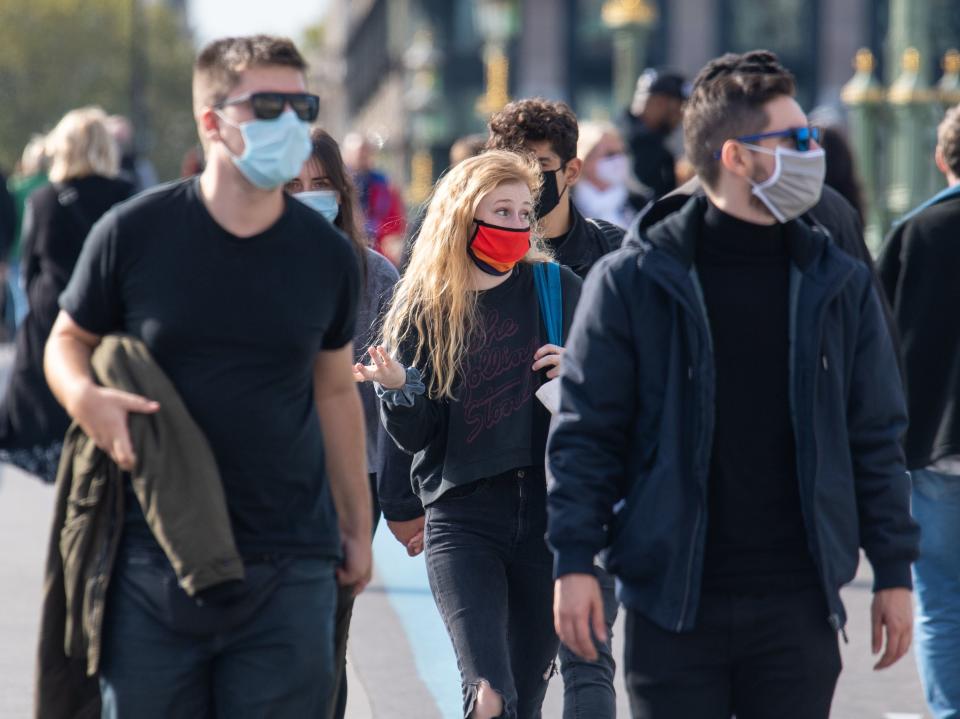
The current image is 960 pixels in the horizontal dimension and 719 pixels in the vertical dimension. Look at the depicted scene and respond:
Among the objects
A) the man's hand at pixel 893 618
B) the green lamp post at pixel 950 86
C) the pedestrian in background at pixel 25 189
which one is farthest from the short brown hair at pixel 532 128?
the green lamp post at pixel 950 86

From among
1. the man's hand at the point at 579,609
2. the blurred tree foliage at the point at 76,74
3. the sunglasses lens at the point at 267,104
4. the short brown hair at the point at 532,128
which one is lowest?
the blurred tree foliage at the point at 76,74

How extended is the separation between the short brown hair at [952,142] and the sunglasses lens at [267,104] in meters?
2.87

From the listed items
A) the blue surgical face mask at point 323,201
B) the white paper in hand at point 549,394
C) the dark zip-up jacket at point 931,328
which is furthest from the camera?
the dark zip-up jacket at point 931,328

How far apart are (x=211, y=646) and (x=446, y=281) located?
1660 mm

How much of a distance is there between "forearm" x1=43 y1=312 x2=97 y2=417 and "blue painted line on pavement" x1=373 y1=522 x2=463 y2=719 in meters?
3.01

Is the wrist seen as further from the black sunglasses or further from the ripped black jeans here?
the ripped black jeans

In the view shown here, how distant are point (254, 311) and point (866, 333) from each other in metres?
1.23

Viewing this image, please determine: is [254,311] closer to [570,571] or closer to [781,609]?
[570,571]

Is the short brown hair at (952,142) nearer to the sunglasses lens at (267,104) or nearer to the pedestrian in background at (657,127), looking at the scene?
the sunglasses lens at (267,104)

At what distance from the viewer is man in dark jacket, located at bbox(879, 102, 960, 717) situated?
5.96 meters

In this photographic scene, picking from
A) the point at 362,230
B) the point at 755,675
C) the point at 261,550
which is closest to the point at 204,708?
the point at 261,550

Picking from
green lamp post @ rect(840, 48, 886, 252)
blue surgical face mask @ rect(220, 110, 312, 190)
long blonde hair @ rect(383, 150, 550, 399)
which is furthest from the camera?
green lamp post @ rect(840, 48, 886, 252)

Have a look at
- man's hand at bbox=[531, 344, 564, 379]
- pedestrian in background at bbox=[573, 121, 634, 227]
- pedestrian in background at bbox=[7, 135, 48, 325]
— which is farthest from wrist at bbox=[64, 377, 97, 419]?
pedestrian in background at bbox=[7, 135, 48, 325]

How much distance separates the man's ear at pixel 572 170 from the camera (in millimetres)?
5895
